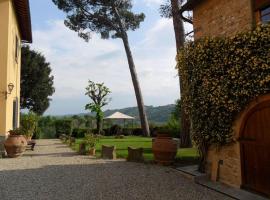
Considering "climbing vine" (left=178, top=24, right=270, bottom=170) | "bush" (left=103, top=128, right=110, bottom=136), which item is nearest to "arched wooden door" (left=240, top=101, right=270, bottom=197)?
"climbing vine" (left=178, top=24, right=270, bottom=170)

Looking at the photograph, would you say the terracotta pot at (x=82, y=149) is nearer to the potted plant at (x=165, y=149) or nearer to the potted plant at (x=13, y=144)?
the potted plant at (x=13, y=144)

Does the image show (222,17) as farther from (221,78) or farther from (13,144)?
(13,144)

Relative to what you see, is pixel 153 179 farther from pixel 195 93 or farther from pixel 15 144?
pixel 15 144

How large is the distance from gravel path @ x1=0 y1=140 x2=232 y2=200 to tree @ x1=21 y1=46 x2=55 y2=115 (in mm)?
22700

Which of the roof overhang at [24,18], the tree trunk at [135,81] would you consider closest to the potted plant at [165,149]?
the roof overhang at [24,18]

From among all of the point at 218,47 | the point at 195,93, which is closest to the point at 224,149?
the point at 195,93

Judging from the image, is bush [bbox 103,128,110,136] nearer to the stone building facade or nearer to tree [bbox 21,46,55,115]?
tree [bbox 21,46,55,115]

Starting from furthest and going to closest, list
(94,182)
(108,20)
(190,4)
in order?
(108,20), (190,4), (94,182)

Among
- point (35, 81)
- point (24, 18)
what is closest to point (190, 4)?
point (24, 18)

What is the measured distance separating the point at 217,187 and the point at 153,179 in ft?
5.94

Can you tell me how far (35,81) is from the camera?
110 feet

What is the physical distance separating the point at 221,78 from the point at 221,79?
0.02 metres

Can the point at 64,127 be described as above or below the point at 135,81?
below

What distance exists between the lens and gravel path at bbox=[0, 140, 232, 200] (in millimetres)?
6945
